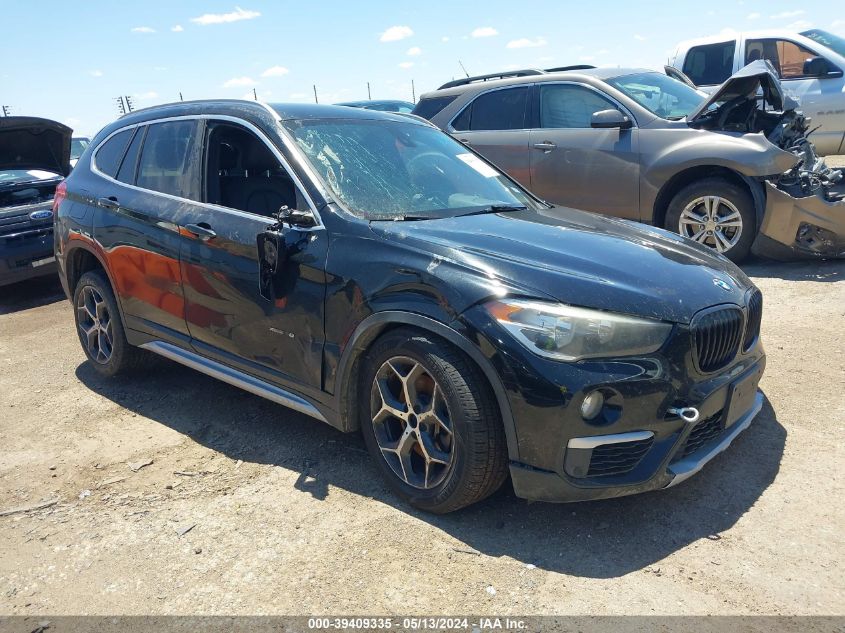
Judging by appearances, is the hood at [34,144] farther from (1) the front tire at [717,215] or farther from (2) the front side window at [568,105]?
(1) the front tire at [717,215]

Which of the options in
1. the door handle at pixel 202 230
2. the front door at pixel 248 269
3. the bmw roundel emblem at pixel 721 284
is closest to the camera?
the bmw roundel emblem at pixel 721 284

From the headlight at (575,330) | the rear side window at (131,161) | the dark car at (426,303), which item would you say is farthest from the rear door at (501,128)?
the headlight at (575,330)

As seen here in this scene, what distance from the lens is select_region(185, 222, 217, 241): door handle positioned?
12.0ft

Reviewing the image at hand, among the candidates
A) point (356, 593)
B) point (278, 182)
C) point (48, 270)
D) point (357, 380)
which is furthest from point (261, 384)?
point (48, 270)

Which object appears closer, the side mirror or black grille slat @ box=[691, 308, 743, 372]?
black grille slat @ box=[691, 308, 743, 372]

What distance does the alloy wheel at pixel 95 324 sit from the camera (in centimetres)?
470

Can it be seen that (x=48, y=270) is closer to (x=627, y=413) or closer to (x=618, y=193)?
(x=618, y=193)

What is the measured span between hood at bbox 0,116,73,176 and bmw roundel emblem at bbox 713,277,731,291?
7339mm

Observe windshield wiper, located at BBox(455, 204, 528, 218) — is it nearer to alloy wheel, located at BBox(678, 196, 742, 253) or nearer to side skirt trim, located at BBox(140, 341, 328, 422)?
side skirt trim, located at BBox(140, 341, 328, 422)

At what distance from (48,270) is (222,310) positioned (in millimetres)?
4932

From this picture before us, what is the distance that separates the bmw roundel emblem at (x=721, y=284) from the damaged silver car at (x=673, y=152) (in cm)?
331

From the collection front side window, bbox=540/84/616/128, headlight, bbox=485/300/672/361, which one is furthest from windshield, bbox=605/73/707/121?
headlight, bbox=485/300/672/361

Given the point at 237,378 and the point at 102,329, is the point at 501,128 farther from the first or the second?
the point at 237,378

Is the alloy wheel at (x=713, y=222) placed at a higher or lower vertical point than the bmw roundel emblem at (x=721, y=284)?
lower
